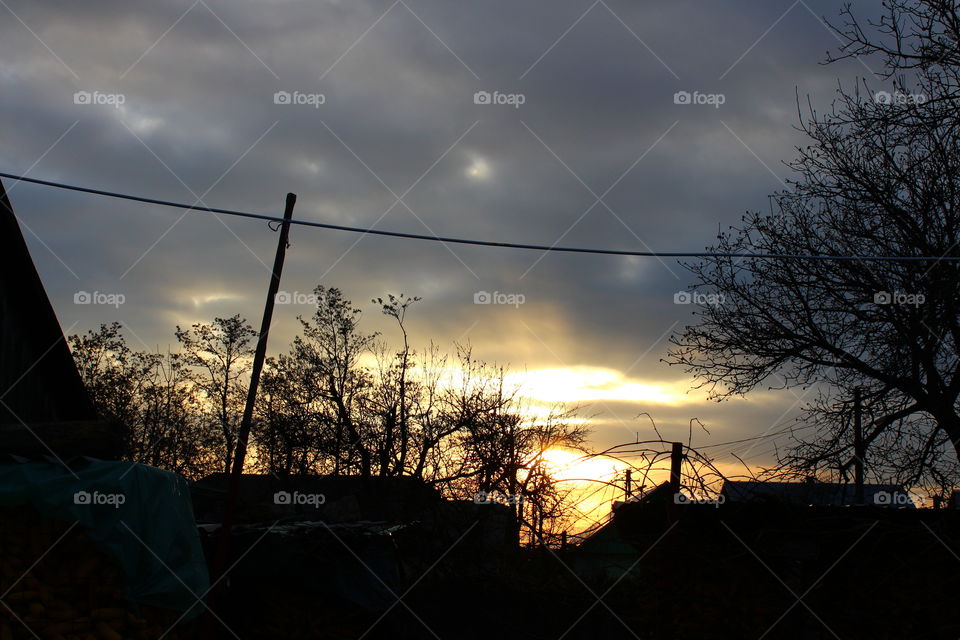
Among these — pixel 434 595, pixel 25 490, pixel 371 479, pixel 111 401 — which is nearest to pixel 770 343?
pixel 434 595

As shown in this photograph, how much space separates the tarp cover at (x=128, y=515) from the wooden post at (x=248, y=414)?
128cm

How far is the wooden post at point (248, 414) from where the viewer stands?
10195 millimetres

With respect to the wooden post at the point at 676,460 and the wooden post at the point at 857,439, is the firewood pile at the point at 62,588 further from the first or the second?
the wooden post at the point at 857,439

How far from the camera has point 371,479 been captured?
98.2 ft

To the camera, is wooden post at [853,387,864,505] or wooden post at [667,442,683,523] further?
wooden post at [853,387,864,505]

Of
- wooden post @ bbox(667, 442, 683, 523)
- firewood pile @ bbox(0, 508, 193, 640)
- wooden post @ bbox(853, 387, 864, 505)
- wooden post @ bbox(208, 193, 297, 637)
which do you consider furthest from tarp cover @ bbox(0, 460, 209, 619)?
wooden post @ bbox(853, 387, 864, 505)

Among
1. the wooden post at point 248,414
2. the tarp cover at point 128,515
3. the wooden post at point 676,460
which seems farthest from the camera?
the wooden post at point 248,414

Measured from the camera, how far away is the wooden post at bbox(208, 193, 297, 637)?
10.2m

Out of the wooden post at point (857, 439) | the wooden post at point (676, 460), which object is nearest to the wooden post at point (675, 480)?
the wooden post at point (676, 460)

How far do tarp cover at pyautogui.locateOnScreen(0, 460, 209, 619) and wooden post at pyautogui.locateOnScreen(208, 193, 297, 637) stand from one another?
1.28 meters

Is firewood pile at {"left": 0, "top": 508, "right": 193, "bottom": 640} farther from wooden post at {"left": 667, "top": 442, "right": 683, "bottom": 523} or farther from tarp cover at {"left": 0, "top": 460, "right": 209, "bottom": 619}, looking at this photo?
wooden post at {"left": 667, "top": 442, "right": 683, "bottom": 523}

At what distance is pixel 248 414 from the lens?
1067 centimetres

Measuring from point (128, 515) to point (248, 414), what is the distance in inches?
93.1

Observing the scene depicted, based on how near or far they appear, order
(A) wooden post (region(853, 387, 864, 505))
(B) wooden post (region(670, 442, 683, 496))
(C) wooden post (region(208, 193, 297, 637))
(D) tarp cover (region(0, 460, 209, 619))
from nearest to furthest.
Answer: (B) wooden post (region(670, 442, 683, 496)), (D) tarp cover (region(0, 460, 209, 619)), (C) wooden post (region(208, 193, 297, 637)), (A) wooden post (region(853, 387, 864, 505))
